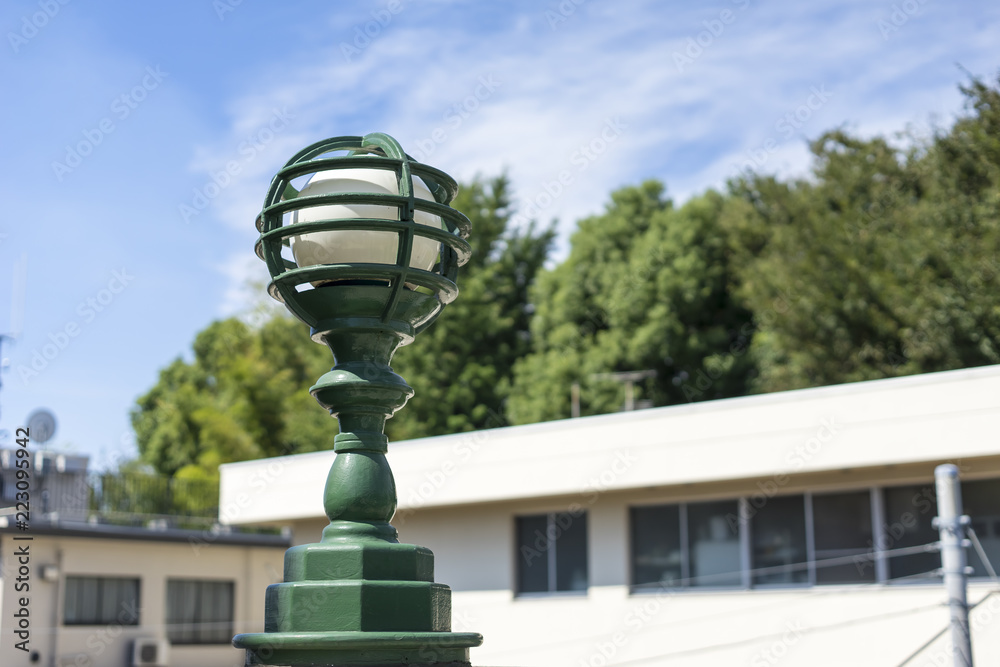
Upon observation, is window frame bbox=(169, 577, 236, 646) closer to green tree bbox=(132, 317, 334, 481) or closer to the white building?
the white building

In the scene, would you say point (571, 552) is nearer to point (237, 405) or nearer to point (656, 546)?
point (656, 546)

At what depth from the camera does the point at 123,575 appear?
19000 mm

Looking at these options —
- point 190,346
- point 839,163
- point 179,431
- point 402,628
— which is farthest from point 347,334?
point 190,346

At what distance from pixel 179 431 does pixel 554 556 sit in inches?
941

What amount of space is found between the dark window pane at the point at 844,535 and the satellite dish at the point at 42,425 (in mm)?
14496

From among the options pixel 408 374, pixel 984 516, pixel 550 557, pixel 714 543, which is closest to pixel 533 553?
pixel 550 557

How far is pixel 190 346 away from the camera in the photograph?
42.1 metres

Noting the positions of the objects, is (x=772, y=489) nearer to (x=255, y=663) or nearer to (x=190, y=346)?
(x=255, y=663)

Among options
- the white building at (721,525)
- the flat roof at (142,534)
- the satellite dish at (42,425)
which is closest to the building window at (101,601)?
the flat roof at (142,534)

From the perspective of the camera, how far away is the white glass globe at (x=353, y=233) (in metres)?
2.39

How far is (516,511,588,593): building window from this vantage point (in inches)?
555

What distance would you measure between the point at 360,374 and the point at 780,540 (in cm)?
1115

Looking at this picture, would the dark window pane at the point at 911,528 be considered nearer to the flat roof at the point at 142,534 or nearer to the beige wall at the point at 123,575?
the beige wall at the point at 123,575

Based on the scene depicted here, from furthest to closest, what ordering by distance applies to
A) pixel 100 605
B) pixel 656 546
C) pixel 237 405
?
pixel 237 405 < pixel 100 605 < pixel 656 546
